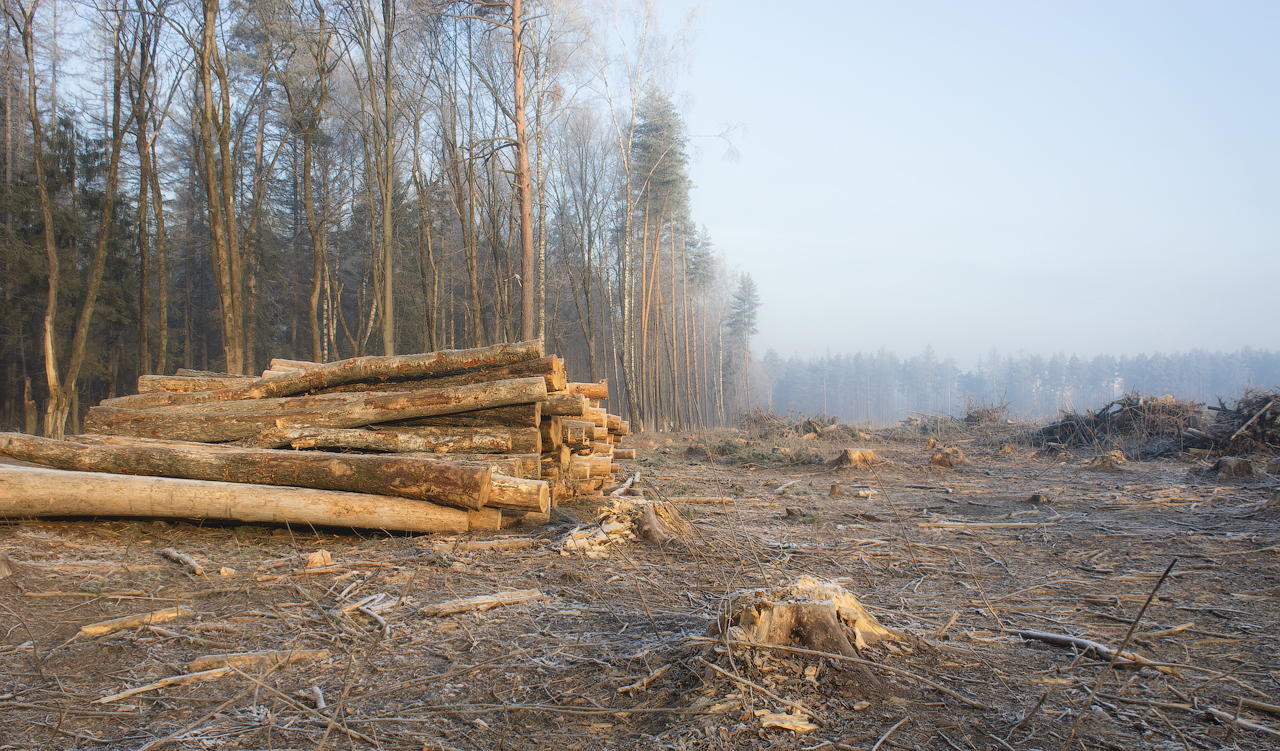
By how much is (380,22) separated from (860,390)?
9759cm

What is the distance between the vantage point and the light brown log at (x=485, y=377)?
585 cm

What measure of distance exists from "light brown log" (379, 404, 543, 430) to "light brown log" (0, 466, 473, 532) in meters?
1.19

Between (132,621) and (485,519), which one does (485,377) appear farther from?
(132,621)

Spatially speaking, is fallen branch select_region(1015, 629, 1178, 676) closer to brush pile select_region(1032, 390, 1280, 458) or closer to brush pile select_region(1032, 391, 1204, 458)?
brush pile select_region(1032, 390, 1280, 458)

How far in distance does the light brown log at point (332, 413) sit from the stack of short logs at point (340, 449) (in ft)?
0.04

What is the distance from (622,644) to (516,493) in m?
2.44

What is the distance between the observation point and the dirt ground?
186 centimetres

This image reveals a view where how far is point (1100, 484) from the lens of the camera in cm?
791

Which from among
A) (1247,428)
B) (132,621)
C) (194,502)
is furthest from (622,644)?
(1247,428)

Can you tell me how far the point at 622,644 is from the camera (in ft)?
8.48

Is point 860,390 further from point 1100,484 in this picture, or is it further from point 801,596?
point 801,596

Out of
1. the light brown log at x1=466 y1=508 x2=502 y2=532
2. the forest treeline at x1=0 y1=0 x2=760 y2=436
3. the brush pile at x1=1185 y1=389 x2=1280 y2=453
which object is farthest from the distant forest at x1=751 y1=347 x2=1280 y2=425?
the light brown log at x1=466 y1=508 x2=502 y2=532

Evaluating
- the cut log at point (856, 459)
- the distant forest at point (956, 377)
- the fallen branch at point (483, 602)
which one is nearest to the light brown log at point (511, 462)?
the fallen branch at point (483, 602)

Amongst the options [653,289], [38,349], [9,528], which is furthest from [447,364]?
[653,289]
